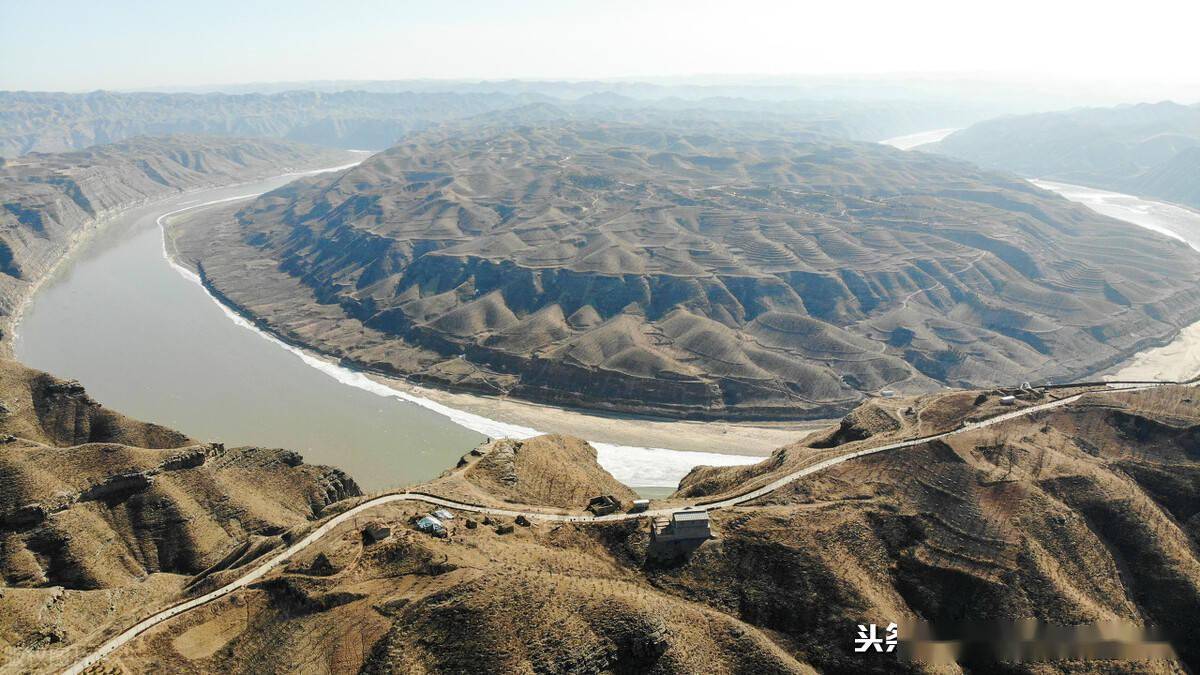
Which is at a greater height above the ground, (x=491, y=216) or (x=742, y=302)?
(x=491, y=216)

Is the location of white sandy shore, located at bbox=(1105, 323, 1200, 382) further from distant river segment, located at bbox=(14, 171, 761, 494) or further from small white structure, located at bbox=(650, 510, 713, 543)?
small white structure, located at bbox=(650, 510, 713, 543)

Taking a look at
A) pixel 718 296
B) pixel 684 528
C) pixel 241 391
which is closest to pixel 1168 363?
pixel 718 296

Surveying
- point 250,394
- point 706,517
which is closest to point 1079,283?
point 706,517

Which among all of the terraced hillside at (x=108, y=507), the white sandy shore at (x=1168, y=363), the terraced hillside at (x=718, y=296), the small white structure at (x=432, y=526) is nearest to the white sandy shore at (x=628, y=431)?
the terraced hillside at (x=718, y=296)

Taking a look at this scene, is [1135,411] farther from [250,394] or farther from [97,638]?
[250,394]

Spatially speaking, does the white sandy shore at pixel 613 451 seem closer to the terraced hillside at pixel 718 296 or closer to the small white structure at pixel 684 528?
the terraced hillside at pixel 718 296
